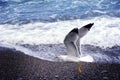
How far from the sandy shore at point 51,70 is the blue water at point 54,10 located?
5.95m

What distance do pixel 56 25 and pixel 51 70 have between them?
17.9ft

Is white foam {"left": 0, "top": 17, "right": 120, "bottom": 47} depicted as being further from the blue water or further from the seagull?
the seagull

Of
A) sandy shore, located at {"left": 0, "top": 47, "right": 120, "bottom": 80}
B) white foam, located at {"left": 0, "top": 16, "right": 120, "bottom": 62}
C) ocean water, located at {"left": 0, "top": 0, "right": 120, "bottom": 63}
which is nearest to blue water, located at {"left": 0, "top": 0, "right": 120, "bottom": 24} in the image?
ocean water, located at {"left": 0, "top": 0, "right": 120, "bottom": 63}

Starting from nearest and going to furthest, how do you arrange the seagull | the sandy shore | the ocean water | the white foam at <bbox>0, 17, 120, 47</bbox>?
the sandy shore < the seagull < the ocean water < the white foam at <bbox>0, 17, 120, 47</bbox>

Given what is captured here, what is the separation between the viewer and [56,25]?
1277 centimetres

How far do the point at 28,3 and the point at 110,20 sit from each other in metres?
6.78

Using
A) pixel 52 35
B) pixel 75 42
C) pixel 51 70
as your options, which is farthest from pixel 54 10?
pixel 51 70

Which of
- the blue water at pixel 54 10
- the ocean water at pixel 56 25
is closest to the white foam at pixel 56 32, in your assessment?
the ocean water at pixel 56 25

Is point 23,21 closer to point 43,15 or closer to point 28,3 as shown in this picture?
point 43,15

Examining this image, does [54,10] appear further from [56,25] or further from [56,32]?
Result: [56,32]

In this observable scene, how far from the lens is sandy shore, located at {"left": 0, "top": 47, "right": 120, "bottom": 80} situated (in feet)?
23.0

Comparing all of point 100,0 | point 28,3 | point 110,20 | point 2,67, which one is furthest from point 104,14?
point 2,67

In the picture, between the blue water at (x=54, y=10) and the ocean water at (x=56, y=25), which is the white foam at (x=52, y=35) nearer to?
the ocean water at (x=56, y=25)

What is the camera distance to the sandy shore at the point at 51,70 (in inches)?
276
